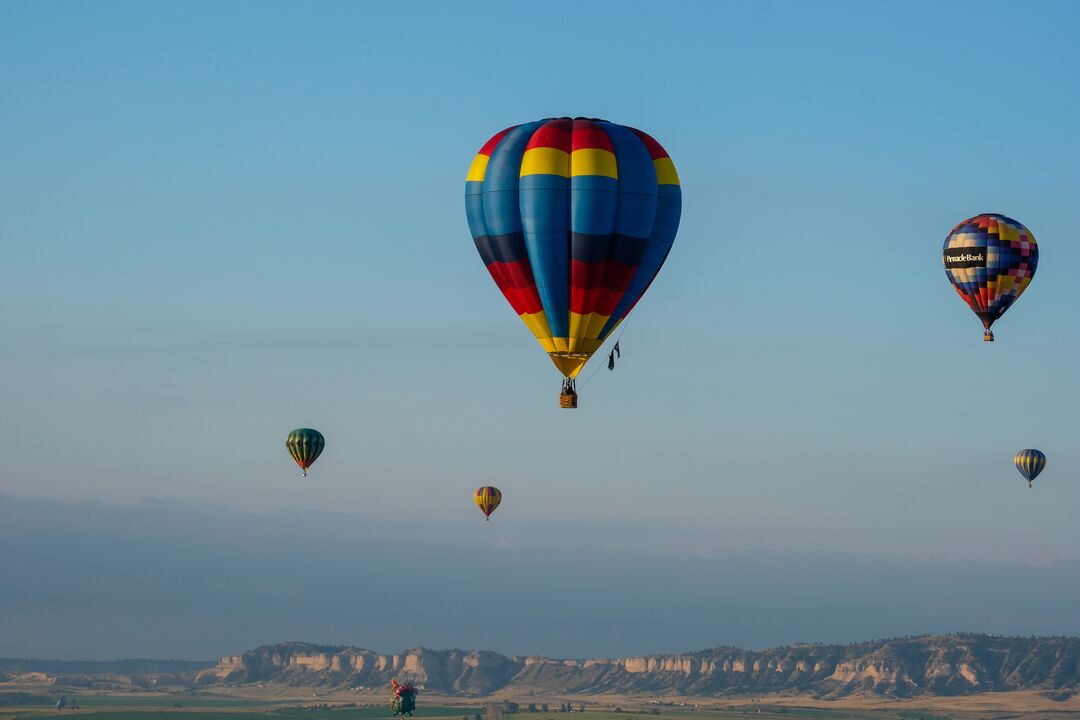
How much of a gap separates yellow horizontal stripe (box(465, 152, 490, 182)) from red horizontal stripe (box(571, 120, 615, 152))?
18.2 feet

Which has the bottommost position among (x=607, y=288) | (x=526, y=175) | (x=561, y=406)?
(x=561, y=406)

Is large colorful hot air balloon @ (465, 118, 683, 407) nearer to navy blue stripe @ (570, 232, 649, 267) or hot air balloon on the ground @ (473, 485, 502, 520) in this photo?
navy blue stripe @ (570, 232, 649, 267)

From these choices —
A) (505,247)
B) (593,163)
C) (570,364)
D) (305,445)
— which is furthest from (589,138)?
(305,445)

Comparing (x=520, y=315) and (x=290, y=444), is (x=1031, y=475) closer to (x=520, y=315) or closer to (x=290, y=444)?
(x=290, y=444)

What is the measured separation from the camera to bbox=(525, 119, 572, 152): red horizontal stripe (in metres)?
100

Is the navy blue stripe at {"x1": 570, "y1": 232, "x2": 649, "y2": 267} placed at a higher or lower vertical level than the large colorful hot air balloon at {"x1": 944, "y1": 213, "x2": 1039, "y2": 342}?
lower

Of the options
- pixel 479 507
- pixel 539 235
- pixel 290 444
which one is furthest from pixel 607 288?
pixel 479 507

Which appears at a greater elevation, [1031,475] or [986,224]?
[986,224]

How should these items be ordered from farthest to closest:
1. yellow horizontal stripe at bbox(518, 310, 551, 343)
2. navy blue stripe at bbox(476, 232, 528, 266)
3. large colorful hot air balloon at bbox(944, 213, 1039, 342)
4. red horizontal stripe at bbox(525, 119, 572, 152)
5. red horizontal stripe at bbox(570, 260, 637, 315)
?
large colorful hot air balloon at bbox(944, 213, 1039, 342) → red horizontal stripe at bbox(525, 119, 572, 152) → navy blue stripe at bbox(476, 232, 528, 266) → yellow horizontal stripe at bbox(518, 310, 551, 343) → red horizontal stripe at bbox(570, 260, 637, 315)

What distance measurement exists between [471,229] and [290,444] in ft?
255

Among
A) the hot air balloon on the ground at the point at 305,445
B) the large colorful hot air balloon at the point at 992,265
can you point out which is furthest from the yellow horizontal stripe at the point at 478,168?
the hot air balloon on the ground at the point at 305,445

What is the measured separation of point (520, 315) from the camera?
102 metres

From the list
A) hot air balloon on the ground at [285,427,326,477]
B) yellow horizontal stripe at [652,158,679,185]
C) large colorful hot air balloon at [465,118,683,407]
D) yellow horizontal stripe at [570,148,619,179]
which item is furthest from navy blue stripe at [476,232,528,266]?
hot air balloon on the ground at [285,427,326,477]

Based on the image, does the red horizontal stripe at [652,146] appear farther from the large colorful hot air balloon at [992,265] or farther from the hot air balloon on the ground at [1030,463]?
the hot air balloon on the ground at [1030,463]
